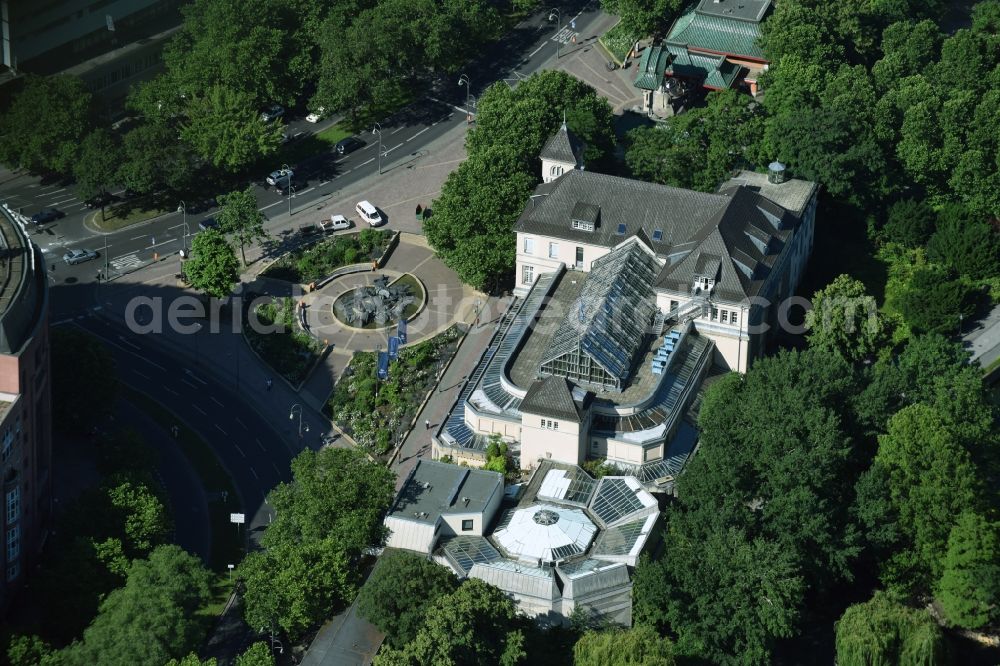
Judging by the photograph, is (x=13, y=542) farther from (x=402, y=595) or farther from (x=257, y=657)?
(x=402, y=595)

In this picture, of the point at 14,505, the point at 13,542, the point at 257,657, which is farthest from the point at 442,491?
the point at 13,542

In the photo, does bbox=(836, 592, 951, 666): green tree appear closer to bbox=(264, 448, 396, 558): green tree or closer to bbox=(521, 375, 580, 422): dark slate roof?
bbox=(521, 375, 580, 422): dark slate roof

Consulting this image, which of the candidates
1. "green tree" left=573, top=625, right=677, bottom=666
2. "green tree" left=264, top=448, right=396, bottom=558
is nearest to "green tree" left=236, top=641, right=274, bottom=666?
"green tree" left=264, top=448, right=396, bottom=558

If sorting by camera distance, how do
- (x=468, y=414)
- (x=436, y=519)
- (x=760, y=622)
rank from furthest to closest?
(x=468, y=414), (x=436, y=519), (x=760, y=622)

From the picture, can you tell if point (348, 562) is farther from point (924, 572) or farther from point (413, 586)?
point (924, 572)

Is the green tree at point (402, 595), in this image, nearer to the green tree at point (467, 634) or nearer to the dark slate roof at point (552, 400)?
the green tree at point (467, 634)

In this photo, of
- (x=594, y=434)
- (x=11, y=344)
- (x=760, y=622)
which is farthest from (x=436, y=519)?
(x=11, y=344)

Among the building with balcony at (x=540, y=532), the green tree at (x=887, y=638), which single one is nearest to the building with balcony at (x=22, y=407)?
the building with balcony at (x=540, y=532)
